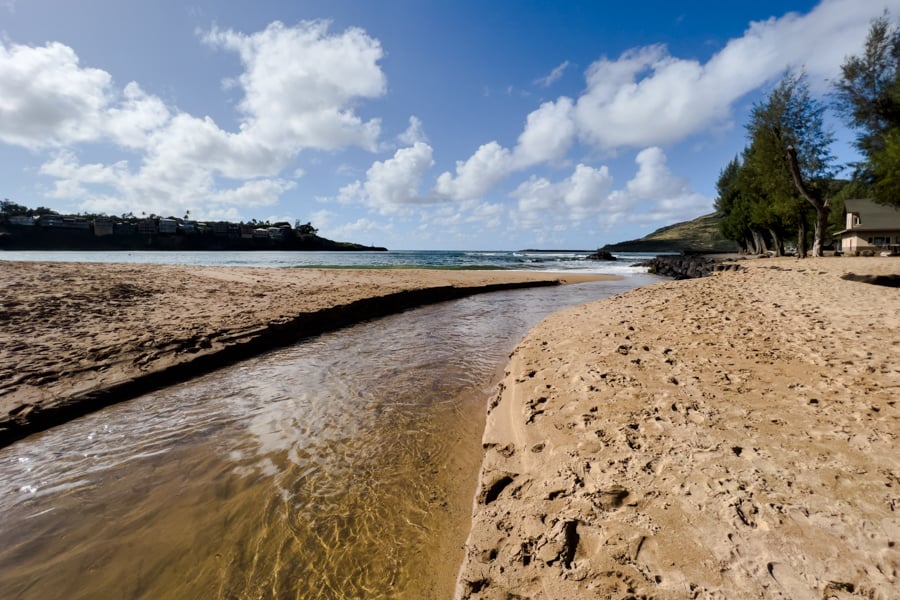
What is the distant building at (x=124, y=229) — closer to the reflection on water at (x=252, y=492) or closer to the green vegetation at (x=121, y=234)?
the green vegetation at (x=121, y=234)

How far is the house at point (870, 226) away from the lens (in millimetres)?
40438

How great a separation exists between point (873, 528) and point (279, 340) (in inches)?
420

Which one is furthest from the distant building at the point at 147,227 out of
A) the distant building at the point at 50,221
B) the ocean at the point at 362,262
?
the ocean at the point at 362,262

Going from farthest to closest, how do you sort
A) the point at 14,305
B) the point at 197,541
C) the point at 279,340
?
the point at 279,340, the point at 14,305, the point at 197,541

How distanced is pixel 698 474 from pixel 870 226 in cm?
6066

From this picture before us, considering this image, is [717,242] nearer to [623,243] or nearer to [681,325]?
[623,243]

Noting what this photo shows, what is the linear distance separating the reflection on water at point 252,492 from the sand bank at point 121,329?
586 millimetres

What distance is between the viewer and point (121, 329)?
8320 millimetres

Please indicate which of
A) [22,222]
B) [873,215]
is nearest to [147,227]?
[22,222]

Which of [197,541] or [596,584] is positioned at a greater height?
[596,584]

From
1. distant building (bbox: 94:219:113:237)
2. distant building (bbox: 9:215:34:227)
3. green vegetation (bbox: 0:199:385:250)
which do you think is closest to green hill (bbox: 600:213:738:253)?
green vegetation (bbox: 0:199:385:250)

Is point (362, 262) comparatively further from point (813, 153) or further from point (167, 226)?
point (167, 226)

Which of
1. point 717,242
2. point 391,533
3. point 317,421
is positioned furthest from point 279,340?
point 717,242

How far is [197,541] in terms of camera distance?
335cm
